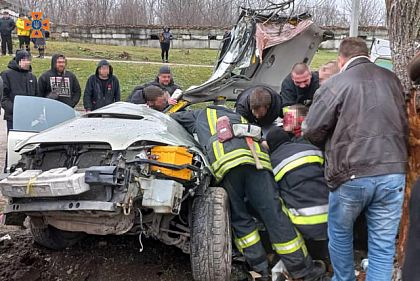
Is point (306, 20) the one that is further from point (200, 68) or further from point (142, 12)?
point (142, 12)

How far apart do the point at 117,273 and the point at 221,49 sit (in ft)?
13.4

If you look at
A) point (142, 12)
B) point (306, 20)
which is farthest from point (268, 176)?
point (142, 12)

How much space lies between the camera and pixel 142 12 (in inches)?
1443

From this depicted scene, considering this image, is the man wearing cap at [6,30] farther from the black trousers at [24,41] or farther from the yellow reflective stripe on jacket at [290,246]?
the yellow reflective stripe on jacket at [290,246]

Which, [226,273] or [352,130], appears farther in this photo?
[226,273]

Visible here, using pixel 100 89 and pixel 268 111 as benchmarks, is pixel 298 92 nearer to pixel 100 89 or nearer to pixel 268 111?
pixel 268 111

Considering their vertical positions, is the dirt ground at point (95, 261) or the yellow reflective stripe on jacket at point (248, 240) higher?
the yellow reflective stripe on jacket at point (248, 240)

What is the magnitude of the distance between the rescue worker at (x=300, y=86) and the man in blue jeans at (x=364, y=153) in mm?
1863

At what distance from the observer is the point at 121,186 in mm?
3250

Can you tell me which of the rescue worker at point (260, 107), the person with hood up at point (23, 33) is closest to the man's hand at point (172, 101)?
the rescue worker at point (260, 107)

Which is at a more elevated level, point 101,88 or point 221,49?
point 221,49

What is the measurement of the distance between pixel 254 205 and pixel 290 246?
1.34 ft

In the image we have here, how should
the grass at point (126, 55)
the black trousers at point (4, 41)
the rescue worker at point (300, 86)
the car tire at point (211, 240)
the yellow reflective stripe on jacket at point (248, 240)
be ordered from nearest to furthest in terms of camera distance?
the car tire at point (211, 240)
the yellow reflective stripe on jacket at point (248, 240)
the rescue worker at point (300, 86)
the black trousers at point (4, 41)
the grass at point (126, 55)

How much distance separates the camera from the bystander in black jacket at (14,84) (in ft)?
20.3
